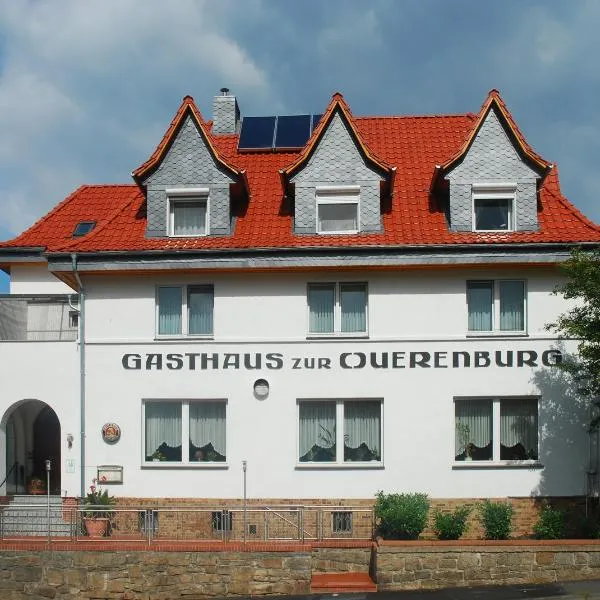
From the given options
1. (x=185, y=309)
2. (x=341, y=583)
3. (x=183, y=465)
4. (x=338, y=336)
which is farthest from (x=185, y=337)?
(x=341, y=583)

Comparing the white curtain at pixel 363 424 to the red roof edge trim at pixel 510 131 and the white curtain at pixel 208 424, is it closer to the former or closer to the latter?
the white curtain at pixel 208 424

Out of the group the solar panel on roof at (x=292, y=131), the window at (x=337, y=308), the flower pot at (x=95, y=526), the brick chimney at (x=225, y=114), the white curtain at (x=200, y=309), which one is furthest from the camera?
the brick chimney at (x=225, y=114)

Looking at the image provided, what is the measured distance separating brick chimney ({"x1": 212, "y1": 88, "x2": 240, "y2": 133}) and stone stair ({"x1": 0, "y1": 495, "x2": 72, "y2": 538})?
12.7 metres

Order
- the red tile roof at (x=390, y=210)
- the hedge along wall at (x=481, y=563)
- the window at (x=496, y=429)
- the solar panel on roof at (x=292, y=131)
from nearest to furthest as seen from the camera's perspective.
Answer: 1. the hedge along wall at (x=481, y=563)
2. the window at (x=496, y=429)
3. the red tile roof at (x=390, y=210)
4. the solar panel on roof at (x=292, y=131)

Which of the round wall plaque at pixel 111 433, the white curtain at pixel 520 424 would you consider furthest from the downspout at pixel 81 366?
the white curtain at pixel 520 424

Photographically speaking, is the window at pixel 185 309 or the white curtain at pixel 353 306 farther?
the window at pixel 185 309

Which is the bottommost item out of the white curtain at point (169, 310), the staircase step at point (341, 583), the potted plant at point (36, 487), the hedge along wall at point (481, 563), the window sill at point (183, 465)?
the staircase step at point (341, 583)

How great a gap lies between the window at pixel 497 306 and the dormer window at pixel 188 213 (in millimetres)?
6732

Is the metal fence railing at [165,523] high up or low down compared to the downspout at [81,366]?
down

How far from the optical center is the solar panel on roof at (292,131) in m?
24.7

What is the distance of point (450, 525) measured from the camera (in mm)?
18047

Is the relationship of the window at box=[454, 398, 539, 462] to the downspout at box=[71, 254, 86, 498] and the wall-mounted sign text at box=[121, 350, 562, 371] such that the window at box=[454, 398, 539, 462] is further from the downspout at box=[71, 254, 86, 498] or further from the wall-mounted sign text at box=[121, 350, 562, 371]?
the downspout at box=[71, 254, 86, 498]

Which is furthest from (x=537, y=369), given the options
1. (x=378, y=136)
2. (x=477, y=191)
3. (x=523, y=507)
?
(x=378, y=136)

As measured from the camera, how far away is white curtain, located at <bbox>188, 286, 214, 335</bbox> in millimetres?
20656
